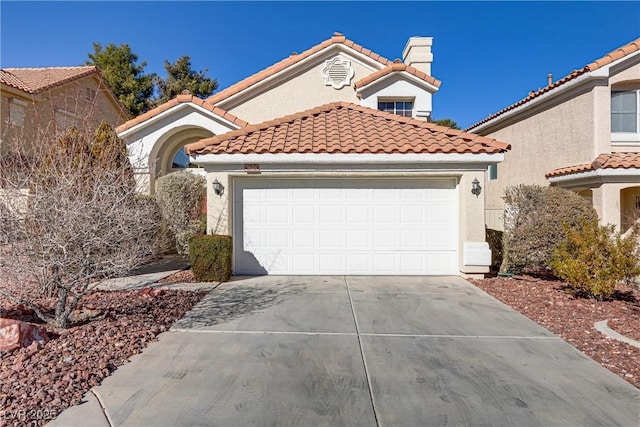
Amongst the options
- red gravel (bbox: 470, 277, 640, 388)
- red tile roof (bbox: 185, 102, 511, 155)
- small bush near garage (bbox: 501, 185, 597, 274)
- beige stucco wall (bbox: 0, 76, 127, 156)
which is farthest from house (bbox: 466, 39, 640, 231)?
beige stucco wall (bbox: 0, 76, 127, 156)

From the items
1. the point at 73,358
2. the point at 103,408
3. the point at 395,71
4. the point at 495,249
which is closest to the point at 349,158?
the point at 495,249

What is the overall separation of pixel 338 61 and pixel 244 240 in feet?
33.9

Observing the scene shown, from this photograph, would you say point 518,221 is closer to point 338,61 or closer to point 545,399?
point 545,399

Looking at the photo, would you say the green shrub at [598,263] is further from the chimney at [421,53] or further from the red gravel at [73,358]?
the chimney at [421,53]

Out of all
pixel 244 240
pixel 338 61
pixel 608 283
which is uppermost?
pixel 338 61

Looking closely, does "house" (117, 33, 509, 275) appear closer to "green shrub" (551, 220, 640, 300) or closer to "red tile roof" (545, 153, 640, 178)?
"green shrub" (551, 220, 640, 300)

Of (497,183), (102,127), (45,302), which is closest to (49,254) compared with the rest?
(45,302)

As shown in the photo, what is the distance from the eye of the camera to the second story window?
38.3 feet

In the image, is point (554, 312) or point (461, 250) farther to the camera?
point (461, 250)

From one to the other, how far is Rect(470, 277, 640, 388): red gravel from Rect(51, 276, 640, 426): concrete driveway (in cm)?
29

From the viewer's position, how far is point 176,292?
7.45 m

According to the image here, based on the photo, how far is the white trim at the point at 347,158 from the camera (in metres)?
8.78

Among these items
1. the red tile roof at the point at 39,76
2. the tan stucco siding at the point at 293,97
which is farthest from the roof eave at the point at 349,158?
the red tile roof at the point at 39,76

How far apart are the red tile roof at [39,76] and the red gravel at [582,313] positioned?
2171 cm
